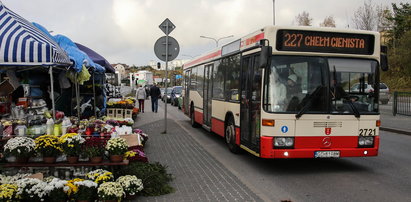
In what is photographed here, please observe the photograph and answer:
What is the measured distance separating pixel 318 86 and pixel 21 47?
540cm

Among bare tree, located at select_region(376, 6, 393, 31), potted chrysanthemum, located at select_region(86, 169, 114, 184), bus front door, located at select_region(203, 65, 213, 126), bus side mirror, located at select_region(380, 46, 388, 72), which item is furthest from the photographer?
bare tree, located at select_region(376, 6, 393, 31)

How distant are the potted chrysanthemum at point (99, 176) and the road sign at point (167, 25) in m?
8.52

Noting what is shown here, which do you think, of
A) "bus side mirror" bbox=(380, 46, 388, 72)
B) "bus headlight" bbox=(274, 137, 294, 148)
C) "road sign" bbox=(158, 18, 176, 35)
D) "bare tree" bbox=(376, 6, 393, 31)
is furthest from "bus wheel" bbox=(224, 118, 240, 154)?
"bare tree" bbox=(376, 6, 393, 31)

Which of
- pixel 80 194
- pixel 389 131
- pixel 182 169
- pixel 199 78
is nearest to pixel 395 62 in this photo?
pixel 389 131

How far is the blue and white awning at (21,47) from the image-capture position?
6.50 metres

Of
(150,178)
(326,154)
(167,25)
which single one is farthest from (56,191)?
(167,25)

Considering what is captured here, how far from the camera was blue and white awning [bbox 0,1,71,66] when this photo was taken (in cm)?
650

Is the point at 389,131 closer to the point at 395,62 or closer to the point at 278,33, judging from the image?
the point at 278,33

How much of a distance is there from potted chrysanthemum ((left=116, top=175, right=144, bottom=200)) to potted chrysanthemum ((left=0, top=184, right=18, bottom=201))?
1399mm

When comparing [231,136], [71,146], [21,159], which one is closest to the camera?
[21,159]

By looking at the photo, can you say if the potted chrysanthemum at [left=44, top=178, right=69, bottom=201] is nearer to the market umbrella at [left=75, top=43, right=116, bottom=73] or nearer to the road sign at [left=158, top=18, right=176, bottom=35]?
the road sign at [left=158, top=18, right=176, bottom=35]

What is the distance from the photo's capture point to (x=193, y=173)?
25.4 feet

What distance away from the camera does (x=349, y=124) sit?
7.70m

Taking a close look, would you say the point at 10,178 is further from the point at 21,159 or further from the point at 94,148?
the point at 94,148
